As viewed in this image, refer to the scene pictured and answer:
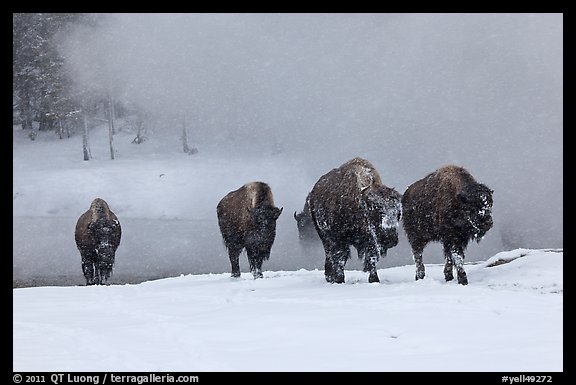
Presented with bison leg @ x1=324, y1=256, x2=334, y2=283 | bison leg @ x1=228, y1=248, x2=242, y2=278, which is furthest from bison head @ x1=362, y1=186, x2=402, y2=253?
bison leg @ x1=228, y1=248, x2=242, y2=278

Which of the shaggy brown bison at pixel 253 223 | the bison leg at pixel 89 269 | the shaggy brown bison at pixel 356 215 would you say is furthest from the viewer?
the bison leg at pixel 89 269

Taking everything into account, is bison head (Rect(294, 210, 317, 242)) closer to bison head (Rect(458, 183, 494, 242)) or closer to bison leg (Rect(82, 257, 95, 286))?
bison leg (Rect(82, 257, 95, 286))

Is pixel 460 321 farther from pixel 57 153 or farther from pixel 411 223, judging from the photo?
pixel 57 153

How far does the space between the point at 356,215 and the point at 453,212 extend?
1926 mm

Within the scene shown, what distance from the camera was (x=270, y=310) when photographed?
7867mm

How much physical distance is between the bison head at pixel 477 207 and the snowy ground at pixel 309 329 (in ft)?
3.67

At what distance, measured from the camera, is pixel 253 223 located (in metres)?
14.2

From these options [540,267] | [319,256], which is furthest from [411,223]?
[319,256]

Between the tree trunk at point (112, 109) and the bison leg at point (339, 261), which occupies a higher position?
the tree trunk at point (112, 109)

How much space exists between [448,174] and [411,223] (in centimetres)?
174

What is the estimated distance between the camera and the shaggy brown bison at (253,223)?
14.1m

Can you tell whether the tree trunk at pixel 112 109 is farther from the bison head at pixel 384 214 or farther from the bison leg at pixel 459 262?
the bison leg at pixel 459 262

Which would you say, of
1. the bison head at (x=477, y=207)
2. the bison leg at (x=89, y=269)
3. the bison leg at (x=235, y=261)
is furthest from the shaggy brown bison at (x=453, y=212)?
the bison leg at (x=89, y=269)
